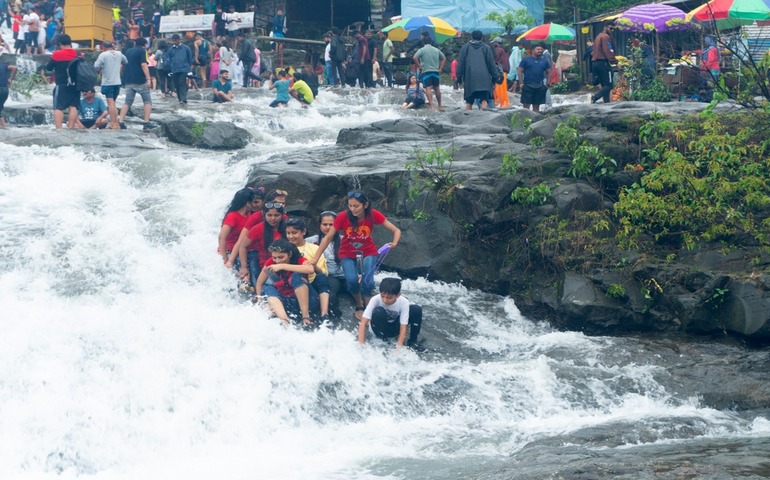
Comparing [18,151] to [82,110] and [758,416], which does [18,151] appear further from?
[758,416]

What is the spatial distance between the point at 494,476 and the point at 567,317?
3.92 meters

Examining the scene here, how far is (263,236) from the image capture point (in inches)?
422

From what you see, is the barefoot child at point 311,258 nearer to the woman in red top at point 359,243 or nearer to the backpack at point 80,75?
the woman in red top at point 359,243

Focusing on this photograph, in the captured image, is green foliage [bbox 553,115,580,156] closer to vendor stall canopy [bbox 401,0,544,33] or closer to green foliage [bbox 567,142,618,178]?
green foliage [bbox 567,142,618,178]

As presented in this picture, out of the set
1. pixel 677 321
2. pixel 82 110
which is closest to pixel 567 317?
pixel 677 321

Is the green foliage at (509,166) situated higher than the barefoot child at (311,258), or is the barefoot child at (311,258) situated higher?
the green foliage at (509,166)

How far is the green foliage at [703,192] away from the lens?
36.5 ft

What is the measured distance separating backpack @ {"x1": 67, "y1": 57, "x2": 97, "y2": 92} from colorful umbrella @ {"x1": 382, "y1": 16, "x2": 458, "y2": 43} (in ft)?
36.5

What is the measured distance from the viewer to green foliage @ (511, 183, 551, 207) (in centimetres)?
1172

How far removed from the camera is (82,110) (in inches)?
655

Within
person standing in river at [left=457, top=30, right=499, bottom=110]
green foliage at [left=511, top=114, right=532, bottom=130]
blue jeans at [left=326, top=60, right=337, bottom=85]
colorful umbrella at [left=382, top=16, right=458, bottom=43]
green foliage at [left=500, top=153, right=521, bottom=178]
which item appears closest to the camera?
green foliage at [left=500, top=153, right=521, bottom=178]

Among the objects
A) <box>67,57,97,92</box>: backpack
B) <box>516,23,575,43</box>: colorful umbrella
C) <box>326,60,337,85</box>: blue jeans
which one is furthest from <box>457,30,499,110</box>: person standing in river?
<box>326,60,337,85</box>: blue jeans

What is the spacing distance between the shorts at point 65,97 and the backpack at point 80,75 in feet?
0.32

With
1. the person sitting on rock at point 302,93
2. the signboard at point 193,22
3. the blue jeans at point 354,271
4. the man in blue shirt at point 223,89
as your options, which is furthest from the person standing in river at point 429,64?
the signboard at point 193,22
